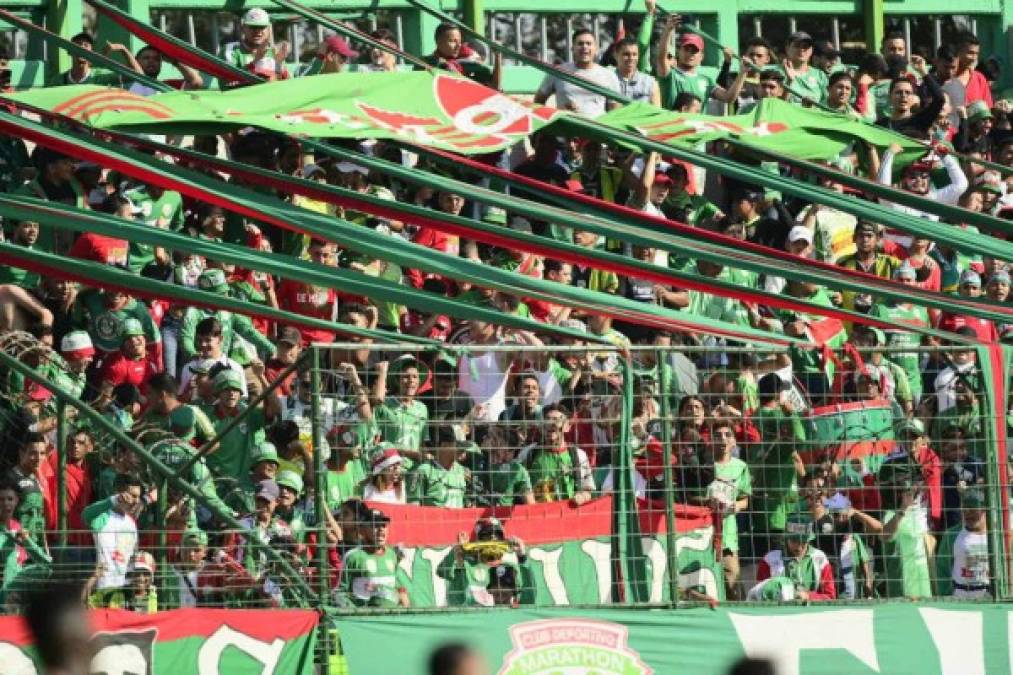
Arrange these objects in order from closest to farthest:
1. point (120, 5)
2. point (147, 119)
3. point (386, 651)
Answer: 1. point (386, 651)
2. point (147, 119)
3. point (120, 5)

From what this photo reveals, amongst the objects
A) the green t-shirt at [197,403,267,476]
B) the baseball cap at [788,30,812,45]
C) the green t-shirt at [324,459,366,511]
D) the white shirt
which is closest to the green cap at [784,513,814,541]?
the green t-shirt at [324,459,366,511]

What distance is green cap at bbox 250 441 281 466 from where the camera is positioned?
12.8 m

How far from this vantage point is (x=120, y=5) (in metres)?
20.1

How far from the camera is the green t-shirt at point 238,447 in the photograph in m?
12.8

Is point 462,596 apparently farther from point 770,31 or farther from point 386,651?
point 770,31

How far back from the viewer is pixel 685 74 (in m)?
20.3

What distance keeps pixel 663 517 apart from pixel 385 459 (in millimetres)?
1598

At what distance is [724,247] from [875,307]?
8098 mm

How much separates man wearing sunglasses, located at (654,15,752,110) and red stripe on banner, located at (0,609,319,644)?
921cm

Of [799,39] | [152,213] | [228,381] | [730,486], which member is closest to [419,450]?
[730,486]

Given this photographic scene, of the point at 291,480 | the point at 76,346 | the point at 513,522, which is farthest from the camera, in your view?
the point at 76,346

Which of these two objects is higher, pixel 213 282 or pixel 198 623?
pixel 213 282

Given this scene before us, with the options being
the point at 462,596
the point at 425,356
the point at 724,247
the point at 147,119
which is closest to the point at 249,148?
the point at 147,119

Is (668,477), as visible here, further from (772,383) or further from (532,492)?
(772,383)
